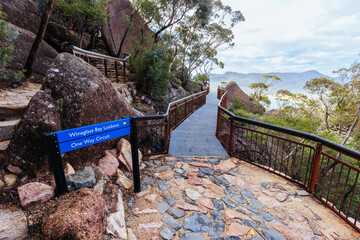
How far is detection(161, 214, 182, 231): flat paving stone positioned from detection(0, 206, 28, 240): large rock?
1520 mm

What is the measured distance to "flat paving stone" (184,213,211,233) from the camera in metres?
2.28

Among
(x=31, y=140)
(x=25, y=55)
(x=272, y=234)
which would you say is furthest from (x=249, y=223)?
(x=25, y=55)

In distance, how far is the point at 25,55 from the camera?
5543 millimetres

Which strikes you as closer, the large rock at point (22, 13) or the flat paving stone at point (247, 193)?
the flat paving stone at point (247, 193)

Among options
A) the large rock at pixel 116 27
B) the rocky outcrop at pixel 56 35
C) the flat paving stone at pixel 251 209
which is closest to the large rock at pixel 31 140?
the flat paving stone at pixel 251 209

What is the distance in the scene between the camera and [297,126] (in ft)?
36.8

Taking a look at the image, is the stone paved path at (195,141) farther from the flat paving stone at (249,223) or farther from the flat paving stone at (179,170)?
the flat paving stone at (249,223)

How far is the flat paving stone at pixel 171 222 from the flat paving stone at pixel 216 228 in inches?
16.6

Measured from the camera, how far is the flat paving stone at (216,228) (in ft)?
7.28

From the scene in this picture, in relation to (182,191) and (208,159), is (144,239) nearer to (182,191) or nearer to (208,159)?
(182,191)

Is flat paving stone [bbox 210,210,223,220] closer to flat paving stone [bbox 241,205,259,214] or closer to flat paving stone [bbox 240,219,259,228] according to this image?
flat paving stone [bbox 240,219,259,228]

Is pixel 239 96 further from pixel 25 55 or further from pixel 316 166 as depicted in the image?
pixel 25 55

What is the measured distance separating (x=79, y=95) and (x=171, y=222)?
103 inches

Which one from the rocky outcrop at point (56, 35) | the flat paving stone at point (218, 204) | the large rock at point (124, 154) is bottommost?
the flat paving stone at point (218, 204)
